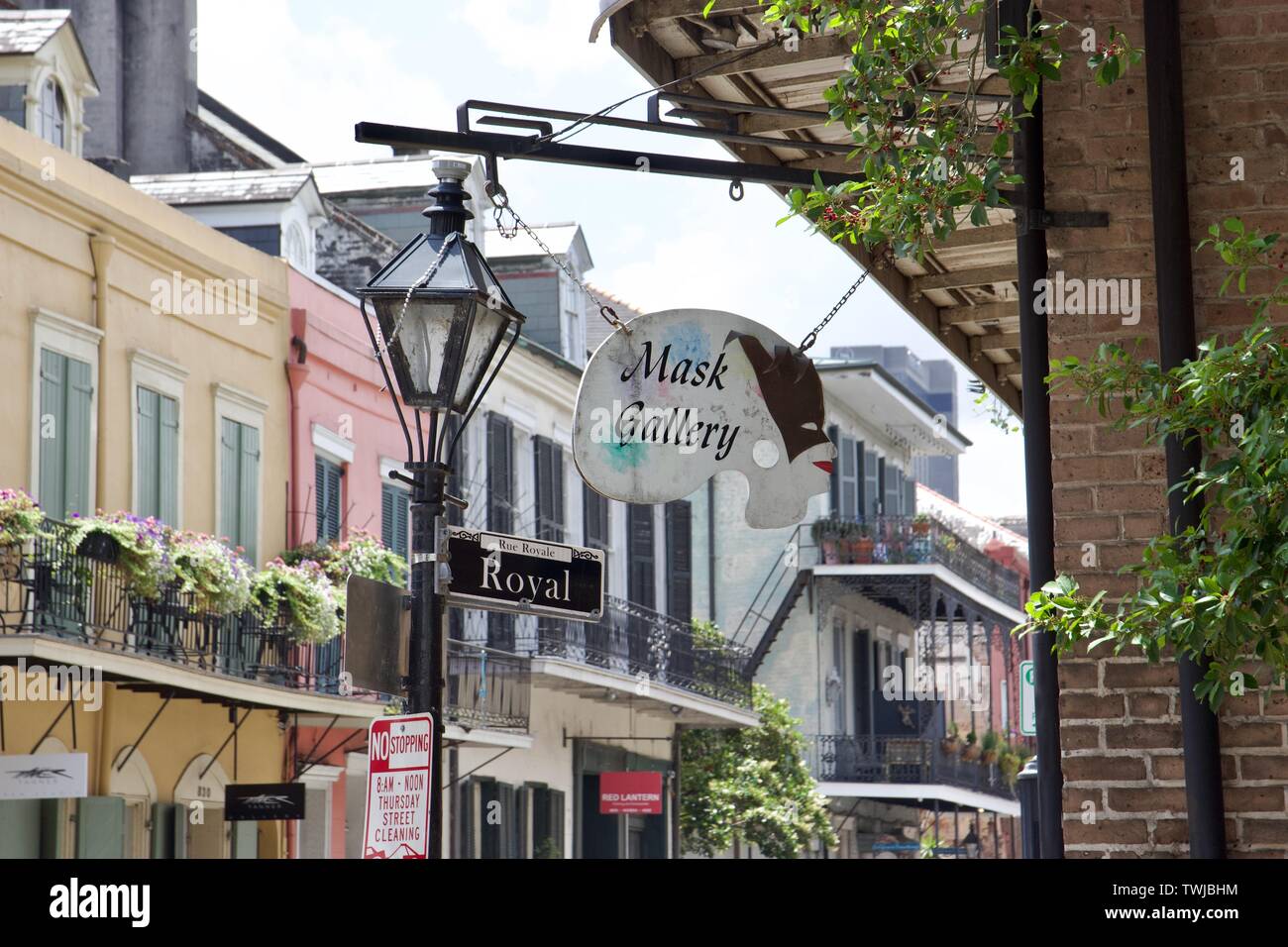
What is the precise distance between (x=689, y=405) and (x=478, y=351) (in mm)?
1440

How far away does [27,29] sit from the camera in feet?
59.1

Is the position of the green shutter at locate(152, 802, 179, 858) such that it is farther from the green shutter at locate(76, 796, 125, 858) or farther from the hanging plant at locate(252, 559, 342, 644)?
the hanging plant at locate(252, 559, 342, 644)

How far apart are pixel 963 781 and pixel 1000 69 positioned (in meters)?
30.7

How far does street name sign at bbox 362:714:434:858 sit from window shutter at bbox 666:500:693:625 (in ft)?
76.4

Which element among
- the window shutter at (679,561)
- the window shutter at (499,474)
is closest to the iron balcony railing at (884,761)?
the window shutter at (679,561)

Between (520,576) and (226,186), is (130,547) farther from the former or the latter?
(520,576)

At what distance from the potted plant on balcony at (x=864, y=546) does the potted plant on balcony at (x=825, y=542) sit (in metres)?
0.33

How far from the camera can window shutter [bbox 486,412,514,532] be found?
23438mm

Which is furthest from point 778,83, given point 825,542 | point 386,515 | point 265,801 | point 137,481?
point 825,542

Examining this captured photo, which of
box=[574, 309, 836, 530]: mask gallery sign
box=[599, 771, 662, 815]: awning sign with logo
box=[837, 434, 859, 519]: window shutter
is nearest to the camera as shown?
box=[574, 309, 836, 530]: mask gallery sign

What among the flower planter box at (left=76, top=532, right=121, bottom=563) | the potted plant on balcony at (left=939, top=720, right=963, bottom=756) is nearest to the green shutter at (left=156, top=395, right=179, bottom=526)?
the flower planter box at (left=76, top=532, right=121, bottom=563)

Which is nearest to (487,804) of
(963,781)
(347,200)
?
(347,200)
